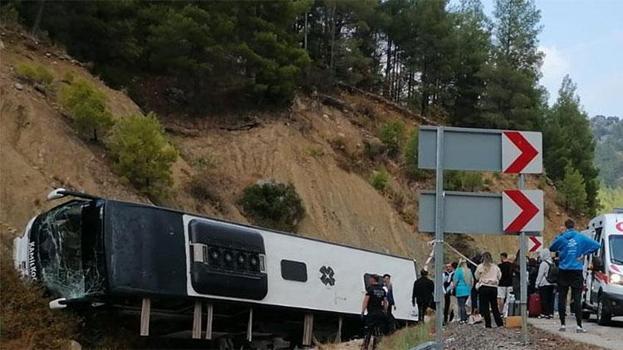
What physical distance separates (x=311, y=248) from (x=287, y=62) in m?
23.3

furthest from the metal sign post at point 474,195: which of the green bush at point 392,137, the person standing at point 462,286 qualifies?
the green bush at point 392,137

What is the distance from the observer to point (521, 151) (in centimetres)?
1011

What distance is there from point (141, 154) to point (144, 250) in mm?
13853

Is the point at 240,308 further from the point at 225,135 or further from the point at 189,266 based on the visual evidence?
the point at 225,135

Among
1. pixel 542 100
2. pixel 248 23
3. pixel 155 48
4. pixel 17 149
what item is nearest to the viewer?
pixel 17 149

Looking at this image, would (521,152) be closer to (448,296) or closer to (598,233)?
(598,233)

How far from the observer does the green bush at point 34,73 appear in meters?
30.9

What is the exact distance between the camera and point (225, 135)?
4006 centimetres

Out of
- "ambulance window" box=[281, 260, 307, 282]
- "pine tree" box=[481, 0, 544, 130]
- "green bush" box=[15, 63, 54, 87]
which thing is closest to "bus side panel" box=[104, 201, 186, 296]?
"ambulance window" box=[281, 260, 307, 282]

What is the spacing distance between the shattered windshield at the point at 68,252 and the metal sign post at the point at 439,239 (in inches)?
365

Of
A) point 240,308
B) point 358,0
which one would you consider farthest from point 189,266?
point 358,0

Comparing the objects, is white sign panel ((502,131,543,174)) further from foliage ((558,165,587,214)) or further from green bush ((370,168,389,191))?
foliage ((558,165,587,214))

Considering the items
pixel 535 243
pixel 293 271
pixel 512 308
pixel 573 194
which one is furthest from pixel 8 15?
pixel 573 194

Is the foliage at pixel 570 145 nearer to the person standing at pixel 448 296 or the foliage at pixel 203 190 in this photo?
the foliage at pixel 203 190
